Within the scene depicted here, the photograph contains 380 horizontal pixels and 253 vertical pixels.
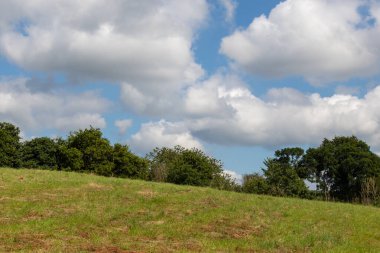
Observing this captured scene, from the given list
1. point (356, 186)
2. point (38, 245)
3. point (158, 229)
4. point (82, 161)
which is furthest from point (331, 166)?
point (38, 245)

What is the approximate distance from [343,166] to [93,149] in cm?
4186

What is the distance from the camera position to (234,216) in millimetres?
23203

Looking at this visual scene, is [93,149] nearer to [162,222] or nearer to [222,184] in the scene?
[222,184]

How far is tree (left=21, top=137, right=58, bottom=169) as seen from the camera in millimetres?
71812

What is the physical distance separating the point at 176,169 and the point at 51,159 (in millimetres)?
21567

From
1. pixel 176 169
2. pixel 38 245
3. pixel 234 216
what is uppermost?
pixel 176 169

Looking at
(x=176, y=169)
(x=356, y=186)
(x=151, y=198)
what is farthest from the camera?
(x=356, y=186)

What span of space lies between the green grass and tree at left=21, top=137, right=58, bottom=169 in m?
41.9

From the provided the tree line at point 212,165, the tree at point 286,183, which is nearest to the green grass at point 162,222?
the tree line at point 212,165

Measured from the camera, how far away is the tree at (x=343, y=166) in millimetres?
79125

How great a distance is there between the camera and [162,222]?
21.6m

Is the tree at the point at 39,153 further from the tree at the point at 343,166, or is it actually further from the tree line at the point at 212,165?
the tree at the point at 343,166

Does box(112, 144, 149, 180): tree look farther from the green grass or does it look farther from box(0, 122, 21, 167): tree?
the green grass

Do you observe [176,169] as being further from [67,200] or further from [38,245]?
[38,245]
